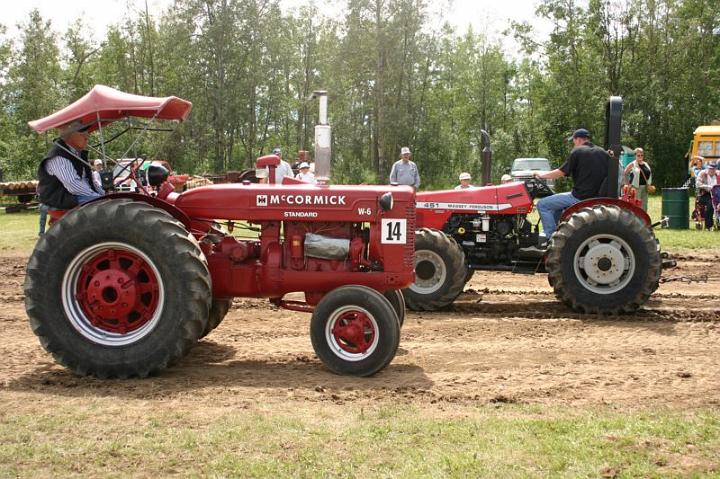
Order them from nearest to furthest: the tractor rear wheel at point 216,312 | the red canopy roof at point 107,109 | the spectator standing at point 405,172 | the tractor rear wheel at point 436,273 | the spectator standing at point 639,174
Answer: the red canopy roof at point 107,109, the tractor rear wheel at point 216,312, the tractor rear wheel at point 436,273, the spectator standing at point 405,172, the spectator standing at point 639,174

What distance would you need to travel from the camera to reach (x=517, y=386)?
551 cm

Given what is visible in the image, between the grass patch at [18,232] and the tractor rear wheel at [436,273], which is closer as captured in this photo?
the tractor rear wheel at [436,273]

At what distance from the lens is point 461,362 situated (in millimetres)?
6262

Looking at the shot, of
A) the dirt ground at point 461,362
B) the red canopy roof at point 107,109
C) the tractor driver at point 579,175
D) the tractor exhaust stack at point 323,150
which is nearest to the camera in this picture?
the dirt ground at point 461,362

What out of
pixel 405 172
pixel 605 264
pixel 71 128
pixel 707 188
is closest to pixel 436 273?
pixel 605 264

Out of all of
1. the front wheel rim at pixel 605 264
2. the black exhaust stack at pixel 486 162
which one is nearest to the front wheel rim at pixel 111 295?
the front wheel rim at pixel 605 264

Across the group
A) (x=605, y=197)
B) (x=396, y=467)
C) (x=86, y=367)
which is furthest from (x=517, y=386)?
(x=605, y=197)

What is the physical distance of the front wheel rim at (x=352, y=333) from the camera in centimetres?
574

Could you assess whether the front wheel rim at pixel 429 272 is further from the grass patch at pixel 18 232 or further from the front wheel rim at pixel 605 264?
the grass patch at pixel 18 232

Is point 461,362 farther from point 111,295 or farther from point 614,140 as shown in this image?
point 614,140

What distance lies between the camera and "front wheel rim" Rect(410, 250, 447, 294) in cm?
869

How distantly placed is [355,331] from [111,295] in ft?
6.01

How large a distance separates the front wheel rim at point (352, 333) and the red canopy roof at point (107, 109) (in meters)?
2.14

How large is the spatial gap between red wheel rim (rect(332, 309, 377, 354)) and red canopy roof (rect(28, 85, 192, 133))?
85.1 inches
